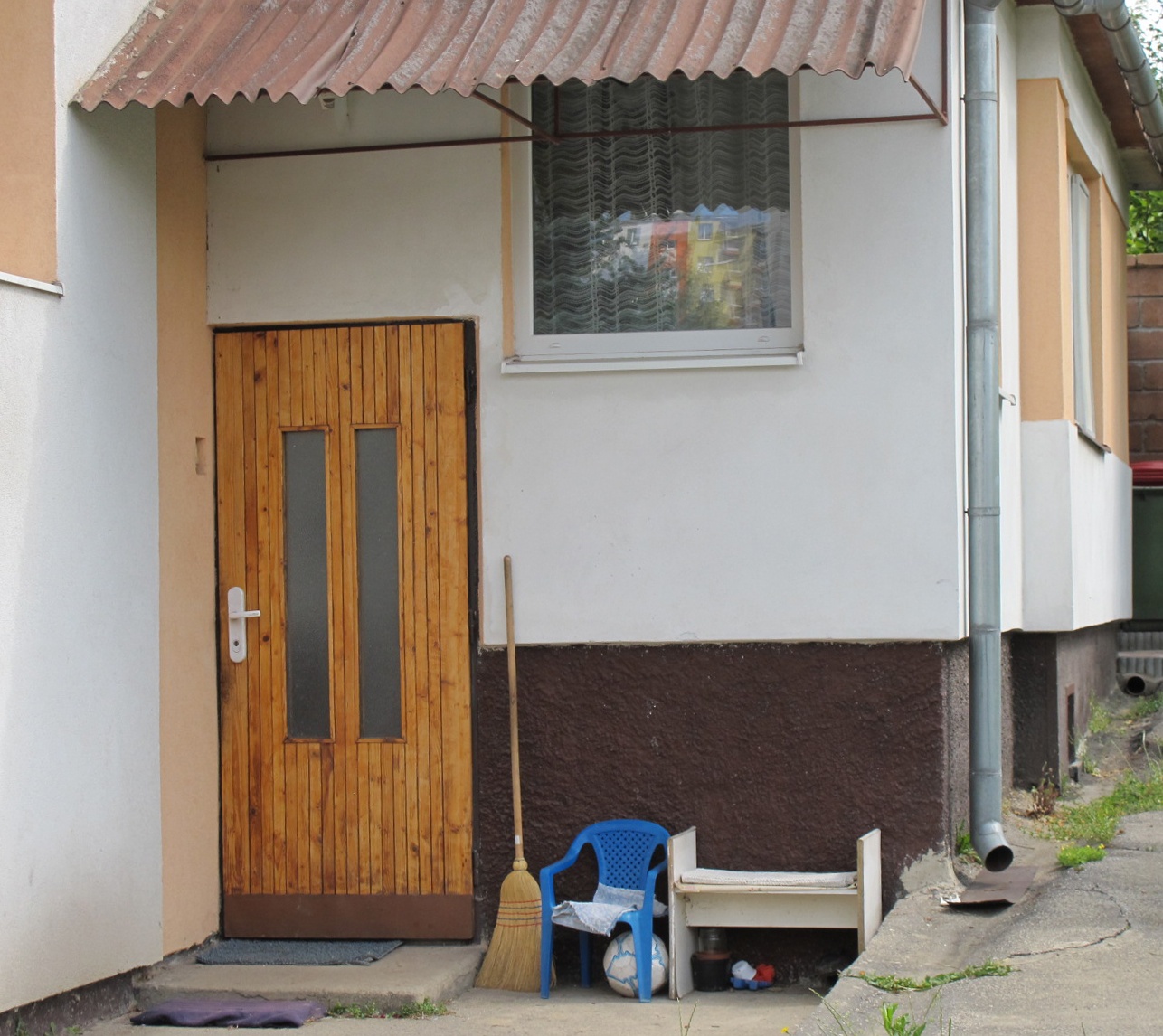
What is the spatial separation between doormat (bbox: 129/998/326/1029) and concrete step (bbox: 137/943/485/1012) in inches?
2.3

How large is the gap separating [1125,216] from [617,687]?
701 cm

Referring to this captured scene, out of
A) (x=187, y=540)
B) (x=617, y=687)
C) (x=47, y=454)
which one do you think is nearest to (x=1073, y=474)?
(x=617, y=687)

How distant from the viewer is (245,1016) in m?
5.75

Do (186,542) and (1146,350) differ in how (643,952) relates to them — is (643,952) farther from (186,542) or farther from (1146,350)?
(1146,350)

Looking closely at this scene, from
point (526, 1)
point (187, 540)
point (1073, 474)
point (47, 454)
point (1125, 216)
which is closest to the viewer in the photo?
point (47, 454)

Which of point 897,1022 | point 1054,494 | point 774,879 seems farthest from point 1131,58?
point 897,1022

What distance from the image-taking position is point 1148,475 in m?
11.7

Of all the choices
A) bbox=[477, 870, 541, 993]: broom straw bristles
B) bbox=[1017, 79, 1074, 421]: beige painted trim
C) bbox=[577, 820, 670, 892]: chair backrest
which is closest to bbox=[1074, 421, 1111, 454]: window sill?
bbox=[1017, 79, 1074, 421]: beige painted trim

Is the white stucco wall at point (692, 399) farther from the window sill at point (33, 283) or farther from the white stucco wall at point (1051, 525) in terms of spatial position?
the white stucco wall at point (1051, 525)

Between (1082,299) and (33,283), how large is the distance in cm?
626

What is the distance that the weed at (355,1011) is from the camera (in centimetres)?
581

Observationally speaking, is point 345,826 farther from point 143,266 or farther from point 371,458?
point 143,266

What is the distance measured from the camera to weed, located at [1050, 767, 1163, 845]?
6883 mm

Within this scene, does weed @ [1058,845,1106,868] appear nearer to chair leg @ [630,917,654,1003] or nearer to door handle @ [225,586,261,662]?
chair leg @ [630,917,654,1003]
